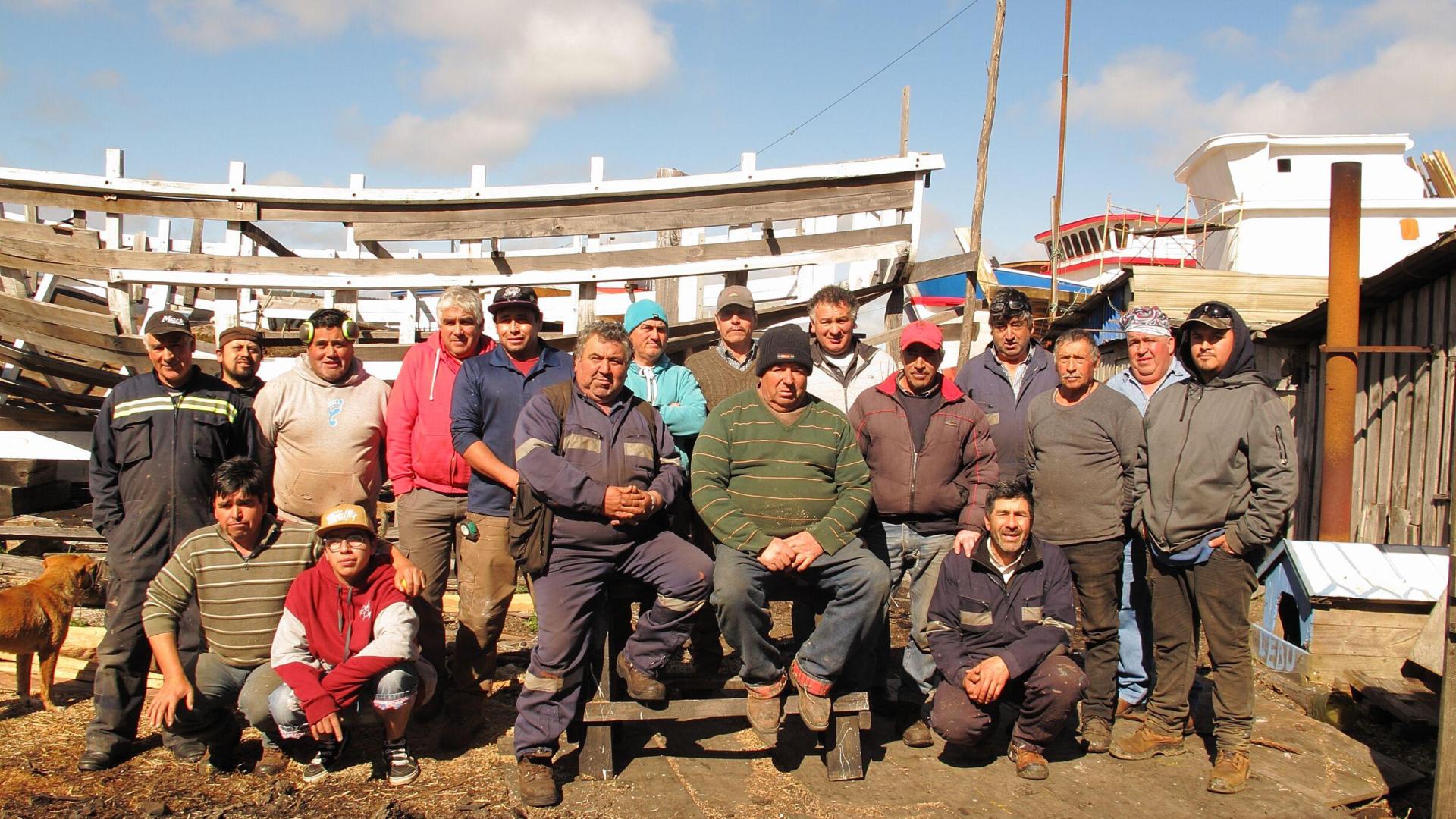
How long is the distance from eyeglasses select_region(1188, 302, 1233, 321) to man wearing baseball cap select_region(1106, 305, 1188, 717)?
1.58ft

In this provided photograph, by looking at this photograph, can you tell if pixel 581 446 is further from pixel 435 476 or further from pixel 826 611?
pixel 826 611

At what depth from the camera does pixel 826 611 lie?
153 inches

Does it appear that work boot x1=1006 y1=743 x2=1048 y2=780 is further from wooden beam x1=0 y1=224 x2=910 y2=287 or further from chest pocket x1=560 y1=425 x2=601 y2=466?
wooden beam x1=0 y1=224 x2=910 y2=287

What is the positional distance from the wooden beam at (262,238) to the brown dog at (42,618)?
3.17m

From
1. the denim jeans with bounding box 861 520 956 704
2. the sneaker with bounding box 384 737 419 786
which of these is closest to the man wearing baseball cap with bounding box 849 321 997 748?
the denim jeans with bounding box 861 520 956 704

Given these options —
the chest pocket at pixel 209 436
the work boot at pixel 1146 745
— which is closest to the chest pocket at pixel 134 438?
the chest pocket at pixel 209 436

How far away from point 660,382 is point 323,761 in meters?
2.24

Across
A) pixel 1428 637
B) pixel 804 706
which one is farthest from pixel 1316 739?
pixel 804 706

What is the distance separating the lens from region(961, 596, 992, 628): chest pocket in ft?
13.1

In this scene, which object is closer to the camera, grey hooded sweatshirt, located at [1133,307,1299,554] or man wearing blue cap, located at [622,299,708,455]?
grey hooded sweatshirt, located at [1133,307,1299,554]

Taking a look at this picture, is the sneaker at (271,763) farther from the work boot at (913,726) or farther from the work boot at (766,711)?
the work boot at (913,726)

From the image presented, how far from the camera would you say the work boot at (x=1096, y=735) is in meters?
4.32

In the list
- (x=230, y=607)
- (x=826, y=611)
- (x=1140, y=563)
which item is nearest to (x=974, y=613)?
(x=826, y=611)

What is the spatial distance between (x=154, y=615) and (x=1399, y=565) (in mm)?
6756
